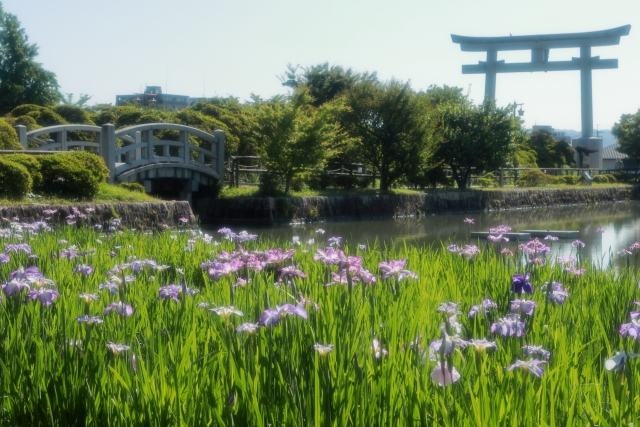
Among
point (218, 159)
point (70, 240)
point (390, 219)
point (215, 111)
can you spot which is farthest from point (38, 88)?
point (70, 240)

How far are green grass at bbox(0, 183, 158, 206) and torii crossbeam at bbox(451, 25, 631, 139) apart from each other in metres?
24.4

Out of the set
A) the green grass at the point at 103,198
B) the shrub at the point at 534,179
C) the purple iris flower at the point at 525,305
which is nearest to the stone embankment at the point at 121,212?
the green grass at the point at 103,198

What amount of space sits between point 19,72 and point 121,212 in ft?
83.7

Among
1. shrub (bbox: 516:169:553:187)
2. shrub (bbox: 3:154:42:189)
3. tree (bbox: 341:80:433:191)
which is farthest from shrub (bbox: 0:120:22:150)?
shrub (bbox: 516:169:553:187)

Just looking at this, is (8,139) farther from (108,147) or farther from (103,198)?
(103,198)

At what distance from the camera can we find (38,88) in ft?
114

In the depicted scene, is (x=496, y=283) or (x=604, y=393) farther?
(x=496, y=283)

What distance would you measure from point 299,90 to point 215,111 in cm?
992

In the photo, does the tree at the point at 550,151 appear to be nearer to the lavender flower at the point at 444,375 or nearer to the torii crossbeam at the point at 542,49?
the torii crossbeam at the point at 542,49

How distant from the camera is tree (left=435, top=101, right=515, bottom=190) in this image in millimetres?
26078

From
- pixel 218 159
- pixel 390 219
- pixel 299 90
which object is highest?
pixel 299 90

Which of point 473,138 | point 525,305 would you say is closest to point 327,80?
point 473,138

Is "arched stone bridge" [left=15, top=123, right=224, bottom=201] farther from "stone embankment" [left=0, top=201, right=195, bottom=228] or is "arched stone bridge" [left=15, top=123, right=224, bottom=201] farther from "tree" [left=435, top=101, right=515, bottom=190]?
"tree" [left=435, top=101, right=515, bottom=190]

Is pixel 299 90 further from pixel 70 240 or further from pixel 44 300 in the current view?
pixel 44 300
